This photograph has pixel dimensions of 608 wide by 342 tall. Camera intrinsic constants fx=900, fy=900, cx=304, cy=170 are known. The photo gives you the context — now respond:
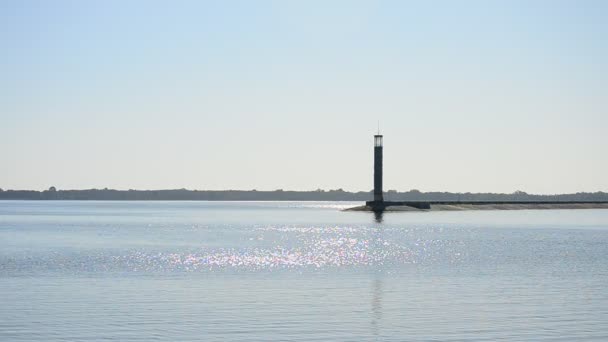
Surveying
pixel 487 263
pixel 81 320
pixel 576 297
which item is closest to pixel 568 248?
pixel 487 263

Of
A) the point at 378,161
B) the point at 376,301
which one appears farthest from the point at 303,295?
the point at 378,161

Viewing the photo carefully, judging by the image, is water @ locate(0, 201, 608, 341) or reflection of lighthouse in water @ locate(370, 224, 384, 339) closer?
water @ locate(0, 201, 608, 341)

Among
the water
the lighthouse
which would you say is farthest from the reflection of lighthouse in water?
the lighthouse

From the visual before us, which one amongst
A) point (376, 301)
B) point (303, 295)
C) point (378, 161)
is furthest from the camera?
point (378, 161)

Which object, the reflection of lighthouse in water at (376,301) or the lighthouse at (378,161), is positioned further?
the lighthouse at (378,161)

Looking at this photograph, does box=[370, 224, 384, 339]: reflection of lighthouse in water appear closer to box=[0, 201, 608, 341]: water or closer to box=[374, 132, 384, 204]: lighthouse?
box=[0, 201, 608, 341]: water

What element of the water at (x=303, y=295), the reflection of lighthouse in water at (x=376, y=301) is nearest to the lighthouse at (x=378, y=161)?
the water at (x=303, y=295)

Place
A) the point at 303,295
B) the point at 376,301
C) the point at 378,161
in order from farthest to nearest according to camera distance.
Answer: the point at 378,161, the point at 303,295, the point at 376,301

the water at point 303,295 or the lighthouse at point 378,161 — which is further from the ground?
the lighthouse at point 378,161

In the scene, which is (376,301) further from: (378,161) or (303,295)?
(378,161)

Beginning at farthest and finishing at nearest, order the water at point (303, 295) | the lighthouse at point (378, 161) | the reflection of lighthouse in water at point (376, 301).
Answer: the lighthouse at point (378, 161) < the reflection of lighthouse in water at point (376, 301) < the water at point (303, 295)

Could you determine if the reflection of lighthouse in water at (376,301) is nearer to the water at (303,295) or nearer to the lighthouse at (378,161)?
the water at (303,295)

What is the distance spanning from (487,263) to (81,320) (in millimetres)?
38435

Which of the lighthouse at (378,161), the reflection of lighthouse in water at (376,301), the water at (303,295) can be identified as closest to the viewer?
the water at (303,295)
